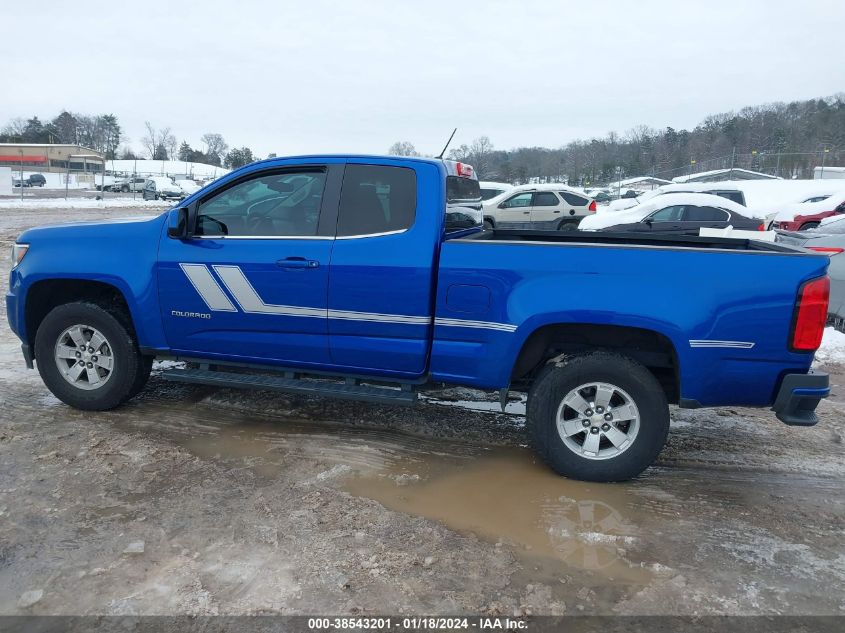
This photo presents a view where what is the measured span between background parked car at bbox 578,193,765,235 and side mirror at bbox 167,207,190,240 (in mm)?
11989

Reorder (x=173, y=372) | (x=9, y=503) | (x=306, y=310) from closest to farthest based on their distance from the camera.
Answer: (x=9, y=503), (x=306, y=310), (x=173, y=372)

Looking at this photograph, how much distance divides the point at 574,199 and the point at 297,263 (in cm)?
1678

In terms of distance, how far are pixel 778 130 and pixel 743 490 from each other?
93.4 m

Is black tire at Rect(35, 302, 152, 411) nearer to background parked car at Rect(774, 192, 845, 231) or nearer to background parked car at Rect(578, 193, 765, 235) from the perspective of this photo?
background parked car at Rect(578, 193, 765, 235)

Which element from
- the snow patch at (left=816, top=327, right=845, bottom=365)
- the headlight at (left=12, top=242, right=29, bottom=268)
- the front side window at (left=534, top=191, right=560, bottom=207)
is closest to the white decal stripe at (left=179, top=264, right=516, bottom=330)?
the headlight at (left=12, top=242, right=29, bottom=268)

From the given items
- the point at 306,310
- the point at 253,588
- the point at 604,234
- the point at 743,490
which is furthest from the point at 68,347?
the point at 743,490

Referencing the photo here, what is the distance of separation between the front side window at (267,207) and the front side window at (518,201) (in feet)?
51.5

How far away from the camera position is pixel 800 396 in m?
3.57

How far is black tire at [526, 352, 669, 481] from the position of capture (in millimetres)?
3768

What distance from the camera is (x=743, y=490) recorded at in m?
3.91

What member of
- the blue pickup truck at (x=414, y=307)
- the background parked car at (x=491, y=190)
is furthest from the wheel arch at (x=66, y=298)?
the background parked car at (x=491, y=190)

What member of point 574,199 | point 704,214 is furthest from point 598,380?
point 574,199

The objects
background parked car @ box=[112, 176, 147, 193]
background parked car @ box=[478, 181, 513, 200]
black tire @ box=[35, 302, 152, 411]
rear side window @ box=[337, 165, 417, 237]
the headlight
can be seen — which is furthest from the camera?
background parked car @ box=[112, 176, 147, 193]

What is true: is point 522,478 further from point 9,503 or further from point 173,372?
point 9,503
